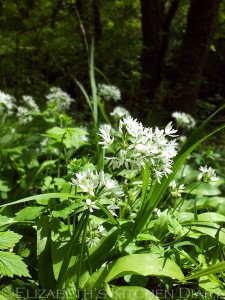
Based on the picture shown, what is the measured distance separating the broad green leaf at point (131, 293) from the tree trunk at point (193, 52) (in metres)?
3.23

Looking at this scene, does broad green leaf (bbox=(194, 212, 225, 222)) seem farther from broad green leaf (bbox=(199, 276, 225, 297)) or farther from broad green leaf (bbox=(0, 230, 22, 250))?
broad green leaf (bbox=(0, 230, 22, 250))

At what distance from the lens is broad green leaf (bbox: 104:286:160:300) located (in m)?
1.05

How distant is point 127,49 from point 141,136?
440cm

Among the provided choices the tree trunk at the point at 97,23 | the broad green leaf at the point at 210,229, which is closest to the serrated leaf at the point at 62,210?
the broad green leaf at the point at 210,229

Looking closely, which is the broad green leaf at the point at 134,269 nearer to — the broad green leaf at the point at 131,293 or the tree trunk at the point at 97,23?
the broad green leaf at the point at 131,293

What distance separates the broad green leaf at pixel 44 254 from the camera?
3.92ft

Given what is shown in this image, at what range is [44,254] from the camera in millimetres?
1254

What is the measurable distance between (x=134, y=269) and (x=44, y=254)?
1.31 ft

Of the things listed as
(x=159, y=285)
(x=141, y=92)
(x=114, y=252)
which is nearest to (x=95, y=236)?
(x=114, y=252)

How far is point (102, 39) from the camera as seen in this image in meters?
5.32

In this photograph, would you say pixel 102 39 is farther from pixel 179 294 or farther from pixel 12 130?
pixel 179 294

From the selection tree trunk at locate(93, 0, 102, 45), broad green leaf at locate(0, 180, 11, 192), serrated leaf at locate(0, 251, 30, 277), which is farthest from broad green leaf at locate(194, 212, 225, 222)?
tree trunk at locate(93, 0, 102, 45)

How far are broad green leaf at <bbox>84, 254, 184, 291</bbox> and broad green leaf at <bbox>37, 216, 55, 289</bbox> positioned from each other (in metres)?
0.17

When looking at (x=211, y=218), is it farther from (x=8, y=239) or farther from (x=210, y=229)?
(x=8, y=239)
